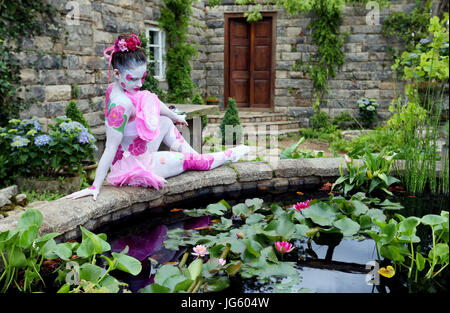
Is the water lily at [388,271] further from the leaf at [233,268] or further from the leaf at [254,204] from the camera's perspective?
the leaf at [254,204]

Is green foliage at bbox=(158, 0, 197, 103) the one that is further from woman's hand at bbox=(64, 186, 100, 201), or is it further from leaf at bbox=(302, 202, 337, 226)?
leaf at bbox=(302, 202, 337, 226)

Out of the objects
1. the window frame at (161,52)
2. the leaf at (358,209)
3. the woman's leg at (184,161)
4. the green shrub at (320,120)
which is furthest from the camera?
the green shrub at (320,120)

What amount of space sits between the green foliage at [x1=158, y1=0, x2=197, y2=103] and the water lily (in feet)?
24.7

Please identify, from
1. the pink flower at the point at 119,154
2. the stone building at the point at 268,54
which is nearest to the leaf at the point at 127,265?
the pink flower at the point at 119,154

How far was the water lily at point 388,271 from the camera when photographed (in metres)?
1.75

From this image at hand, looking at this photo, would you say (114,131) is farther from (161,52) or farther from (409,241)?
(161,52)

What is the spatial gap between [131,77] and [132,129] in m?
0.33

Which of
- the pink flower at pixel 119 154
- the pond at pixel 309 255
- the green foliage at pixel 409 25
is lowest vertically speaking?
the pond at pixel 309 255

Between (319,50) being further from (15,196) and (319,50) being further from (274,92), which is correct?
(15,196)

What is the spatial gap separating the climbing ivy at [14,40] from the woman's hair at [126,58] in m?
2.52

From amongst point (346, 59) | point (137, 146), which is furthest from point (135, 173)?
point (346, 59)

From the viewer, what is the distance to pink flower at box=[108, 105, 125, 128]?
101 inches

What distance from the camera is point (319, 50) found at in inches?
392
